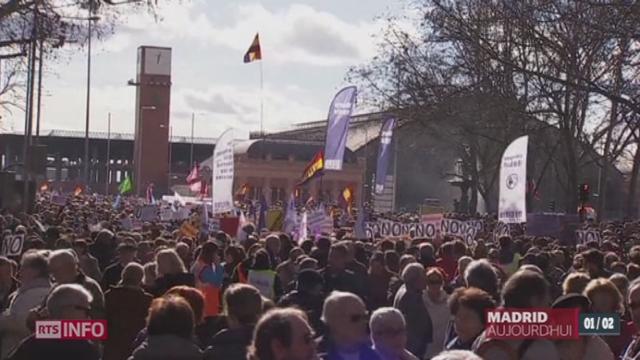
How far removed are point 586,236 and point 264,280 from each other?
12901mm

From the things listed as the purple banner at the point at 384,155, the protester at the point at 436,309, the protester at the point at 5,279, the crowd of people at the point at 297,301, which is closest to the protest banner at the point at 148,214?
the purple banner at the point at 384,155

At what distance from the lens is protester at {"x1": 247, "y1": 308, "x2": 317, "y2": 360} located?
18.7 ft

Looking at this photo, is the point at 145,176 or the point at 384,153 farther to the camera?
the point at 145,176

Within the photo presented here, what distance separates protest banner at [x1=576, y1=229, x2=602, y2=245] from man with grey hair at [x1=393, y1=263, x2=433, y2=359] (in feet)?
43.3

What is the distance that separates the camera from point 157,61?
13050 cm

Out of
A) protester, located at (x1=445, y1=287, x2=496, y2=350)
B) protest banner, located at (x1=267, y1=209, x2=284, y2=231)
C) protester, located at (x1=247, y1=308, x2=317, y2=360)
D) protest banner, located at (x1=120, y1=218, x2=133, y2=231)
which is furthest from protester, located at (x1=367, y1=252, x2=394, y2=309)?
protest banner, located at (x1=120, y1=218, x2=133, y2=231)

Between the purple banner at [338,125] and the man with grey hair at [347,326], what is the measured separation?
17994 mm

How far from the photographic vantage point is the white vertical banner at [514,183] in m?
21.7

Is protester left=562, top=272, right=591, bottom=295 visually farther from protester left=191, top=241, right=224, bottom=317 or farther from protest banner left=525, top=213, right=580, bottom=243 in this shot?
protest banner left=525, top=213, right=580, bottom=243

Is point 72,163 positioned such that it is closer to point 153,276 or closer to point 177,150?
point 177,150

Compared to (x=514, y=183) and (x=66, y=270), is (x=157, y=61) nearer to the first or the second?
(x=514, y=183)

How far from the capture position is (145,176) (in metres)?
129

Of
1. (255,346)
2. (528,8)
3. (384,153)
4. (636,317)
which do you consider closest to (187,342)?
(255,346)

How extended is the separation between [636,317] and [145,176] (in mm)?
123265
